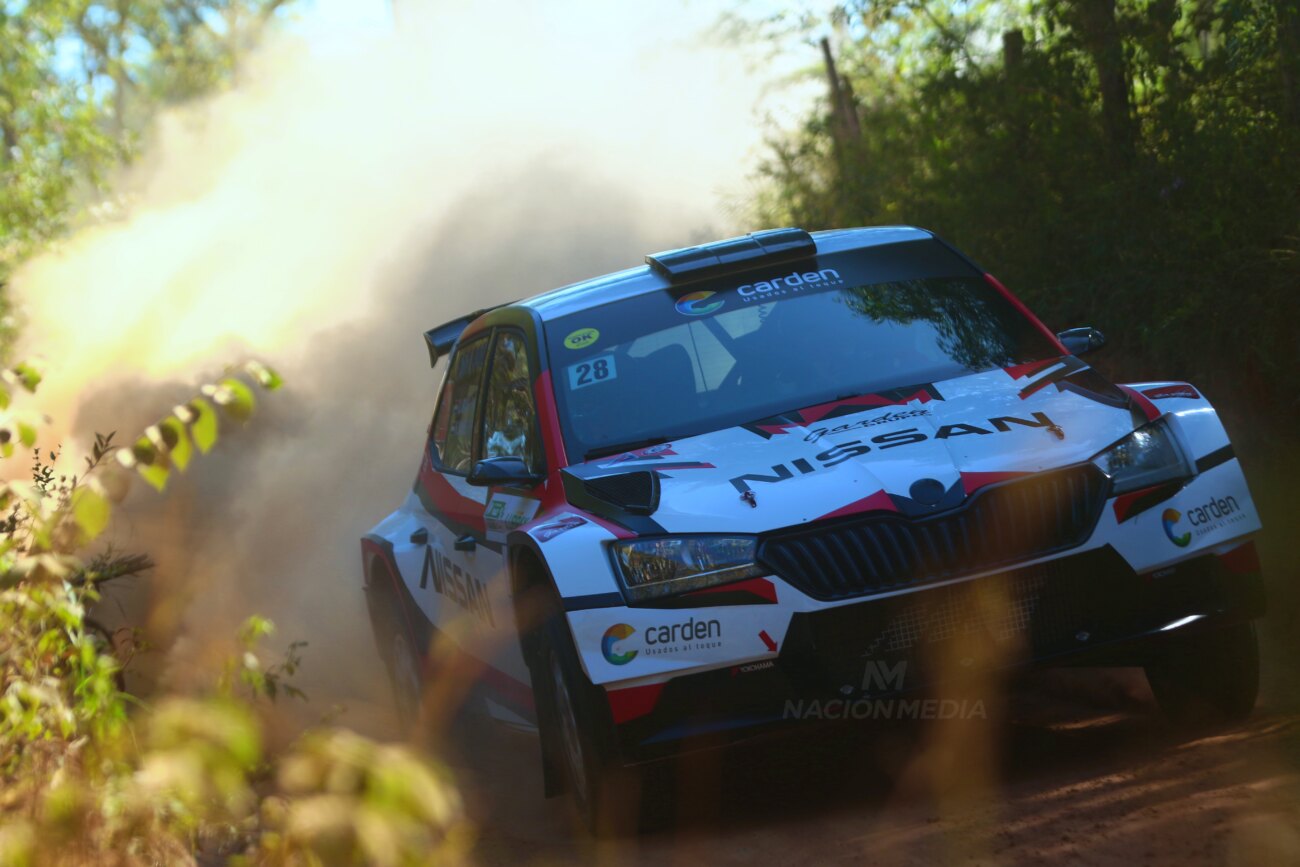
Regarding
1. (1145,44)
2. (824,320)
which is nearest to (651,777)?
(824,320)

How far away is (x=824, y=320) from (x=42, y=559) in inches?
136

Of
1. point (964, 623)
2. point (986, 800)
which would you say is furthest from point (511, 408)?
point (986, 800)

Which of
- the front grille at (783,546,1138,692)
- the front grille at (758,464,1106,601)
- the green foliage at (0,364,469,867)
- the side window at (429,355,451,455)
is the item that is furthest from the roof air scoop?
the green foliage at (0,364,469,867)

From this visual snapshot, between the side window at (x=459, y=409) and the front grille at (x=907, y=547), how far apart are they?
226cm

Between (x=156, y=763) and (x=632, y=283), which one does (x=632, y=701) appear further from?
(x=156, y=763)

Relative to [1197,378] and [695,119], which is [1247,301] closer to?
[1197,378]

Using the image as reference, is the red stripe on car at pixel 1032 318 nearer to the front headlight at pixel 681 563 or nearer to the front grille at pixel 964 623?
the front grille at pixel 964 623

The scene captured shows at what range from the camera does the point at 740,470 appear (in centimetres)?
501

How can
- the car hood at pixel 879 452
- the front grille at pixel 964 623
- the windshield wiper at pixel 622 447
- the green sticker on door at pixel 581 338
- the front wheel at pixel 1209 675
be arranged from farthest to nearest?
the green sticker on door at pixel 581 338
the windshield wiper at pixel 622 447
the front wheel at pixel 1209 675
the car hood at pixel 879 452
the front grille at pixel 964 623

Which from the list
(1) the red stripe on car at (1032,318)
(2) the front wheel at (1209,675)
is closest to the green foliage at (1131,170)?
(1) the red stripe on car at (1032,318)

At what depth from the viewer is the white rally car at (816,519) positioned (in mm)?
4660

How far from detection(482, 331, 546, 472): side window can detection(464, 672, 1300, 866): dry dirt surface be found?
1250mm

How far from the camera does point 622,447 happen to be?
18.2 ft

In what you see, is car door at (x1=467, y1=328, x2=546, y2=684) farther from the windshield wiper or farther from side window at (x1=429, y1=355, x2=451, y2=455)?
side window at (x1=429, y1=355, x2=451, y2=455)
